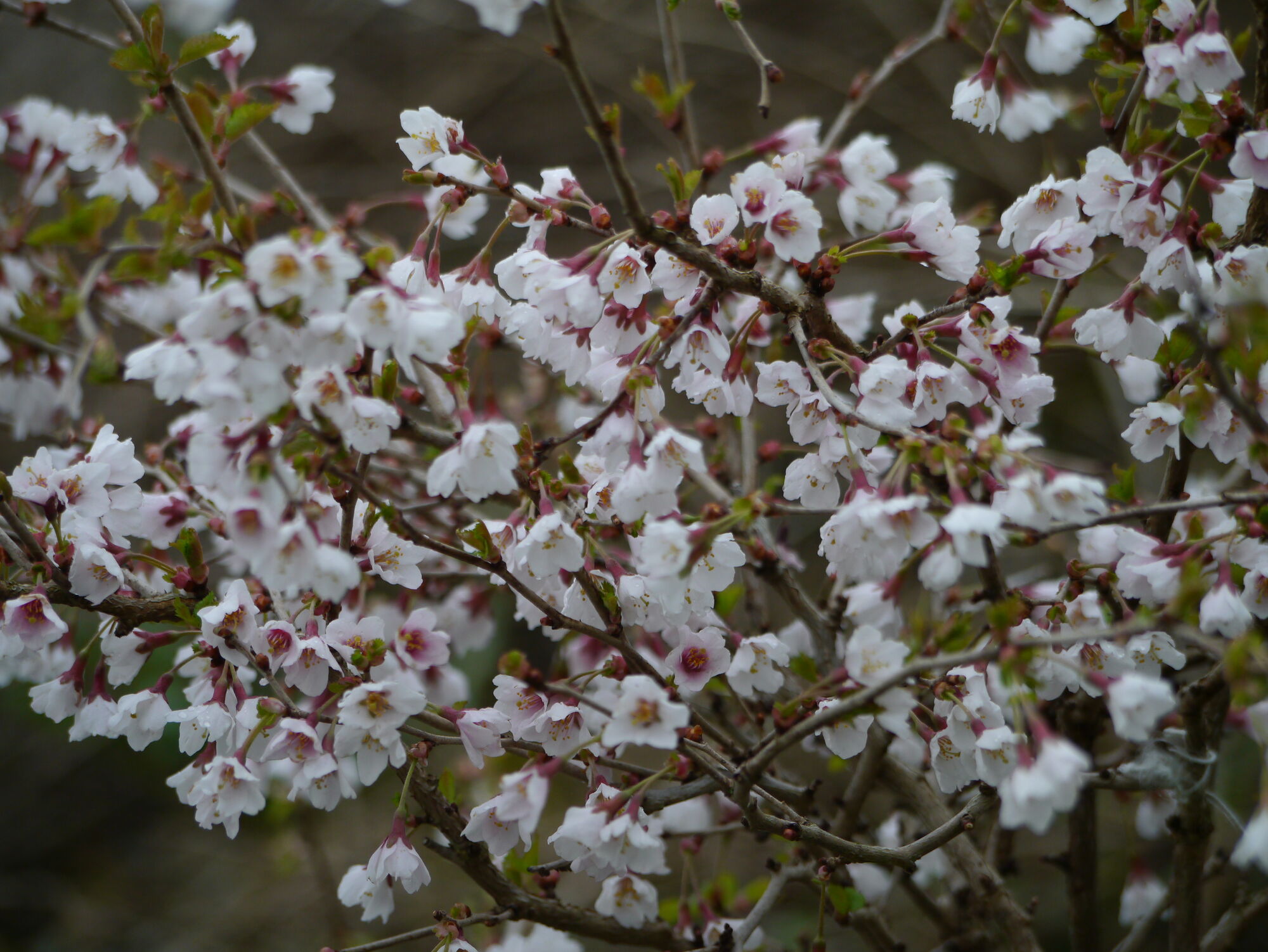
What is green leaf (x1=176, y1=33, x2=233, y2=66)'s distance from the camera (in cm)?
137

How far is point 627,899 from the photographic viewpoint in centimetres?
158

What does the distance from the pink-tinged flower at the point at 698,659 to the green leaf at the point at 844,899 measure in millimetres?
404

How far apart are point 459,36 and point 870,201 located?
16.3 ft

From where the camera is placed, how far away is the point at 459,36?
235 inches

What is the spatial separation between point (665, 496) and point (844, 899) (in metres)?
0.78

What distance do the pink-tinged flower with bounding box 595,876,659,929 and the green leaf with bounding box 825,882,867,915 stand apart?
0.98 feet

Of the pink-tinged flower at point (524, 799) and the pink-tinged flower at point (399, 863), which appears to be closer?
the pink-tinged flower at point (524, 799)

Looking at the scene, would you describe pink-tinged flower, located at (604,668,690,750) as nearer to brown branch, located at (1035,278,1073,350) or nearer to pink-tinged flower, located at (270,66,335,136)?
brown branch, located at (1035,278,1073,350)

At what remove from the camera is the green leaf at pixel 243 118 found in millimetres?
1293

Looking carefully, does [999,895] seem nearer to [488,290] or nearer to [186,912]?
[488,290]

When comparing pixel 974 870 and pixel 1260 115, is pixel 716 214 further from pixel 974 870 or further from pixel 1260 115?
pixel 974 870

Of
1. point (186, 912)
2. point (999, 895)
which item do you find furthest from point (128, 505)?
point (186, 912)

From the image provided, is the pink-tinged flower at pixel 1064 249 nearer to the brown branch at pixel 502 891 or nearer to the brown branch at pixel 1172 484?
the brown branch at pixel 1172 484

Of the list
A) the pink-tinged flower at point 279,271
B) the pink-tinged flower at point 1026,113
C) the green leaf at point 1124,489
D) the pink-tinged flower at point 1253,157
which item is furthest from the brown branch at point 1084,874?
the pink-tinged flower at point 279,271
